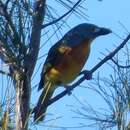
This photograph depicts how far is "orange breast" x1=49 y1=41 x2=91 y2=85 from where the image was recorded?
106 inches

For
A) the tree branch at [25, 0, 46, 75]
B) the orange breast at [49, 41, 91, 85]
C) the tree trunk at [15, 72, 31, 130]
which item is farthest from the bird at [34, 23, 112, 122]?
the tree trunk at [15, 72, 31, 130]

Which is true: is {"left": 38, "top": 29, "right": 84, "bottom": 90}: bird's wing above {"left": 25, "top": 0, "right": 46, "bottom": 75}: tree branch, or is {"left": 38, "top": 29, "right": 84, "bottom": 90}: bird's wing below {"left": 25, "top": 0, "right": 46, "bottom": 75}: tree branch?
above

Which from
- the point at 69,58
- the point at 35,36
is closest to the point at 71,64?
the point at 69,58

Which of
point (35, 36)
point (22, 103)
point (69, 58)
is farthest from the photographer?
point (69, 58)

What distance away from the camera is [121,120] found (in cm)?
129

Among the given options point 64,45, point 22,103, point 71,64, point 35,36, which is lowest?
point 22,103

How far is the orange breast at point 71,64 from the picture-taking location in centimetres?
Answer: 269

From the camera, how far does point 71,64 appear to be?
271 cm

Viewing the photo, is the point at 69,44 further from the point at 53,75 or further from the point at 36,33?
the point at 36,33

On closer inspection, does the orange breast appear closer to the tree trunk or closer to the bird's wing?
the bird's wing

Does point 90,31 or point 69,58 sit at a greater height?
point 90,31

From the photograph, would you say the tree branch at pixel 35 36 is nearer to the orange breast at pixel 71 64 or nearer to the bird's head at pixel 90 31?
the bird's head at pixel 90 31

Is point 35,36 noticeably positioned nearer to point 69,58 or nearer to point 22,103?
point 22,103

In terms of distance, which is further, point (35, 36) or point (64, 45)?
point (64, 45)
